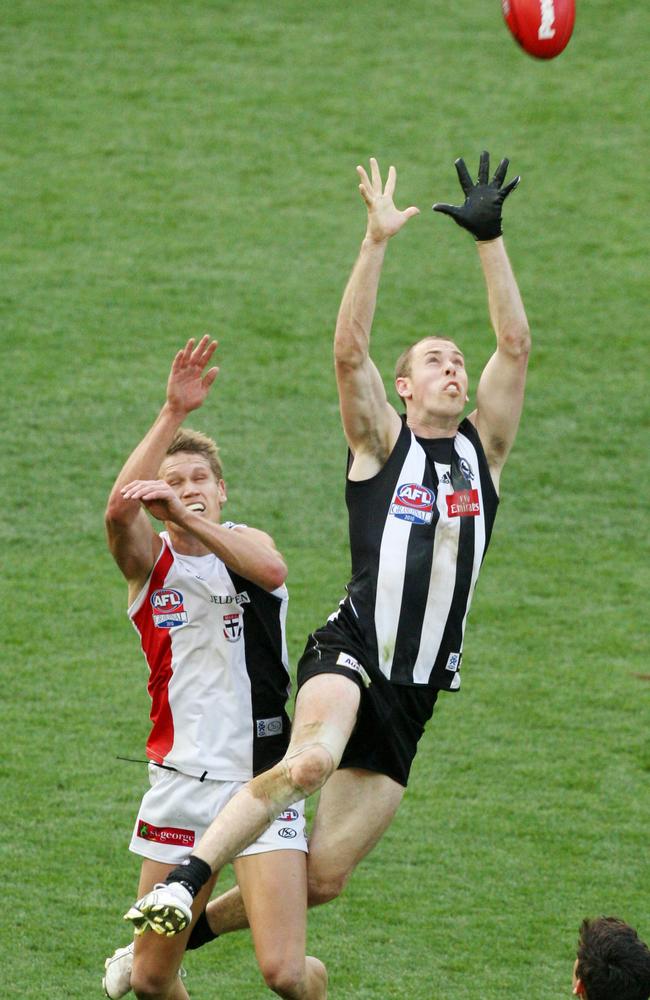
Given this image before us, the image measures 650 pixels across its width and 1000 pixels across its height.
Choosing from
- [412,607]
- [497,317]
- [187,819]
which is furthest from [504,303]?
[187,819]

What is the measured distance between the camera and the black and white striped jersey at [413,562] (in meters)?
5.89

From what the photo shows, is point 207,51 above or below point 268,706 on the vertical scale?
above

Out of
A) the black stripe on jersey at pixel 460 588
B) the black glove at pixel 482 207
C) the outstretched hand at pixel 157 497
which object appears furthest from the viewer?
the black glove at pixel 482 207

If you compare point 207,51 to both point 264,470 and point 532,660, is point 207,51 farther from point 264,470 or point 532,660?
point 532,660

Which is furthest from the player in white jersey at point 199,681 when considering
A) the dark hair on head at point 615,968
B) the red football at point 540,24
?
the red football at point 540,24

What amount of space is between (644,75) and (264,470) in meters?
8.81

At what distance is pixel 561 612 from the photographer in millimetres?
10586

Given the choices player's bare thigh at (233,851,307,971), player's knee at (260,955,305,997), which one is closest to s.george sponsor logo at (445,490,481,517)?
player's bare thigh at (233,851,307,971)

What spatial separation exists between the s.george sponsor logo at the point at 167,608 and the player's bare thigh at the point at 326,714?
0.55 m

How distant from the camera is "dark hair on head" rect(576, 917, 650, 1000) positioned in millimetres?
4410

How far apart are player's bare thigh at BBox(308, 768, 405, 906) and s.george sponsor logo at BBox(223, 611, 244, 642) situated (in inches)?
27.2

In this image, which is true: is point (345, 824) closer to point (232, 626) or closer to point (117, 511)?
point (232, 626)

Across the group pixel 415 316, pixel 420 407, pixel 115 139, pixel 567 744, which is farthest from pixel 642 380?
pixel 420 407

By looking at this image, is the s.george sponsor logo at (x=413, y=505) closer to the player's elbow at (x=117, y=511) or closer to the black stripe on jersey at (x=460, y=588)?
the black stripe on jersey at (x=460, y=588)
